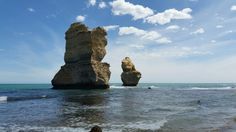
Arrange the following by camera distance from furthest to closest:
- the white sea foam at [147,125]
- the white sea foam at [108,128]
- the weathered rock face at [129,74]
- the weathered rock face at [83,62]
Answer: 1. the weathered rock face at [129,74]
2. the weathered rock face at [83,62]
3. the white sea foam at [147,125]
4. the white sea foam at [108,128]

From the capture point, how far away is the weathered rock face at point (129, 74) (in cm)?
11244

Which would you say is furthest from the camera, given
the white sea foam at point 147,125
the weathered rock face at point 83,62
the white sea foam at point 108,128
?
the weathered rock face at point 83,62

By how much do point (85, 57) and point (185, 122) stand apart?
6505 cm

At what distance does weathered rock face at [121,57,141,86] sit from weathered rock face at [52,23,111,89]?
21.4 meters

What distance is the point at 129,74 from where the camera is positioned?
4432 inches

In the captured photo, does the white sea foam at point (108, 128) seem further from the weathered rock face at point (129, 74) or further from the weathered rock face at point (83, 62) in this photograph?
the weathered rock face at point (129, 74)

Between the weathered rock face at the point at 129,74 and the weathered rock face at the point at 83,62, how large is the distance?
21442 millimetres

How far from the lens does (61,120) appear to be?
2509cm

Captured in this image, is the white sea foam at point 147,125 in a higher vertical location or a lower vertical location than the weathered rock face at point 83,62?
lower

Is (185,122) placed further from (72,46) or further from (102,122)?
(72,46)

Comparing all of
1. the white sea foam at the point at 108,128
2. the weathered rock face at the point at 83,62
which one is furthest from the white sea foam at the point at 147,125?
the weathered rock face at the point at 83,62

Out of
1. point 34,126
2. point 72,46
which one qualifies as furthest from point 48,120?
point 72,46

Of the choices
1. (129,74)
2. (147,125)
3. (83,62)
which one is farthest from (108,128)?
(129,74)

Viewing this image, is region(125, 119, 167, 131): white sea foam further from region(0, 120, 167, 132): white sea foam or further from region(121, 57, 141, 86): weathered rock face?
region(121, 57, 141, 86): weathered rock face
